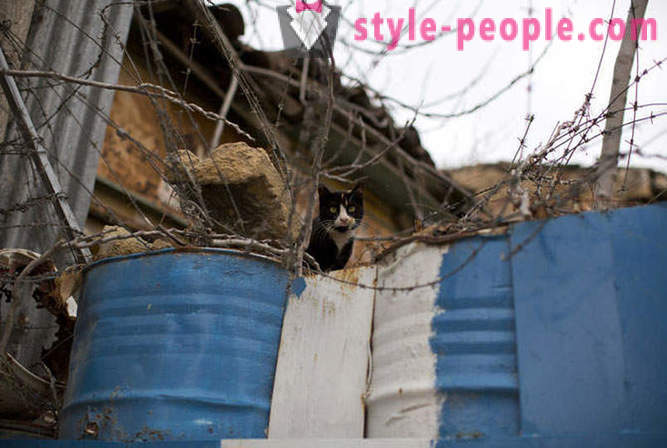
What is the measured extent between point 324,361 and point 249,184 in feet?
3.41

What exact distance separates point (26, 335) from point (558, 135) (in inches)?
98.5

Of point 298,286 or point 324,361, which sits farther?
point 298,286

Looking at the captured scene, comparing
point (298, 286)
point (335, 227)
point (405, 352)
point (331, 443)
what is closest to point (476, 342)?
point (405, 352)

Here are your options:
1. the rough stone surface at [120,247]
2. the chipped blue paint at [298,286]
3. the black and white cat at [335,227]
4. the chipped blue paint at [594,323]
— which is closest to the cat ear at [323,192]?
the black and white cat at [335,227]

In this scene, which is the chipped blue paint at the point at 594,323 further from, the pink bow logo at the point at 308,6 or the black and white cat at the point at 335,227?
the black and white cat at the point at 335,227

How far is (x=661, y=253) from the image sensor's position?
1.69m

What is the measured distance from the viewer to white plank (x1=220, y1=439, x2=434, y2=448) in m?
1.75

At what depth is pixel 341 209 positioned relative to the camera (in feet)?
14.9

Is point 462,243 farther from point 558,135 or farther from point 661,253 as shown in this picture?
point 558,135

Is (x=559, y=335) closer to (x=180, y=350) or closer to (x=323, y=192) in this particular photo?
(x=180, y=350)

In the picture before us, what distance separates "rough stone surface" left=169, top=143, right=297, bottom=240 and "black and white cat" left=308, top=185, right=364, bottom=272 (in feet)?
4.01

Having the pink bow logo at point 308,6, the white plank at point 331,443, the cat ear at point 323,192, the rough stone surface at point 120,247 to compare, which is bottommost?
the white plank at point 331,443

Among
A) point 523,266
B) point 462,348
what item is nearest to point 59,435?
point 462,348

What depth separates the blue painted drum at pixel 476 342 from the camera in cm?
174
